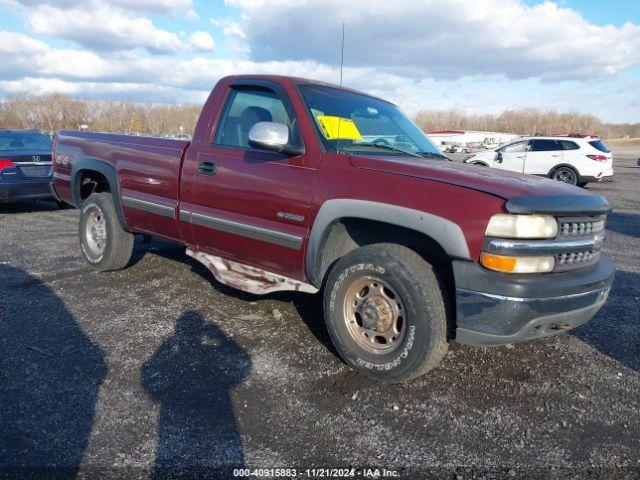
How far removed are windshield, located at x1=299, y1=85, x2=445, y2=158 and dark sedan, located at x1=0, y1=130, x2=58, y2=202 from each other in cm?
702

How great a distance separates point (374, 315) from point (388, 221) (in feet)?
2.01

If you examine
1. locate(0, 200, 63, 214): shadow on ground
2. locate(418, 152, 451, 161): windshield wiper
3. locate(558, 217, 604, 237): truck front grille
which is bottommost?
locate(0, 200, 63, 214): shadow on ground

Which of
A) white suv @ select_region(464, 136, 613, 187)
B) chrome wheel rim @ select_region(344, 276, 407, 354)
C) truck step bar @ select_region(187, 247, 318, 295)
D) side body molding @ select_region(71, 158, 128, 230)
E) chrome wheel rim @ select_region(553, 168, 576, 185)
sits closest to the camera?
chrome wheel rim @ select_region(344, 276, 407, 354)

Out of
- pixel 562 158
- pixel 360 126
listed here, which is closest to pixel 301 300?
pixel 360 126

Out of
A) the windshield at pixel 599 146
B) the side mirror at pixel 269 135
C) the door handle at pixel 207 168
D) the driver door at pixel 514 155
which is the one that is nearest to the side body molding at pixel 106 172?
the door handle at pixel 207 168

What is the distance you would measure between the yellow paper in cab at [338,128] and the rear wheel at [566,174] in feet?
45.4

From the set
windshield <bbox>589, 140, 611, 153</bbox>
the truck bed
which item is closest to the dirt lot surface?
the truck bed

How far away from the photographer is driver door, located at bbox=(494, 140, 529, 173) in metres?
16.3

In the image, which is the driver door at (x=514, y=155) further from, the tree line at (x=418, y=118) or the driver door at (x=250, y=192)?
the tree line at (x=418, y=118)

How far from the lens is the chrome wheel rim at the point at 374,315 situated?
3.02 m

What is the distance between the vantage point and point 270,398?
9.44 feet

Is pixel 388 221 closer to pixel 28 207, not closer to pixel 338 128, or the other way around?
pixel 338 128

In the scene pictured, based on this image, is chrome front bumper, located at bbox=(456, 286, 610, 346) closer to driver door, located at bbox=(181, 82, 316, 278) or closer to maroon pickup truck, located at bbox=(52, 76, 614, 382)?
maroon pickup truck, located at bbox=(52, 76, 614, 382)

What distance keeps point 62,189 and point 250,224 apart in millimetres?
3208
